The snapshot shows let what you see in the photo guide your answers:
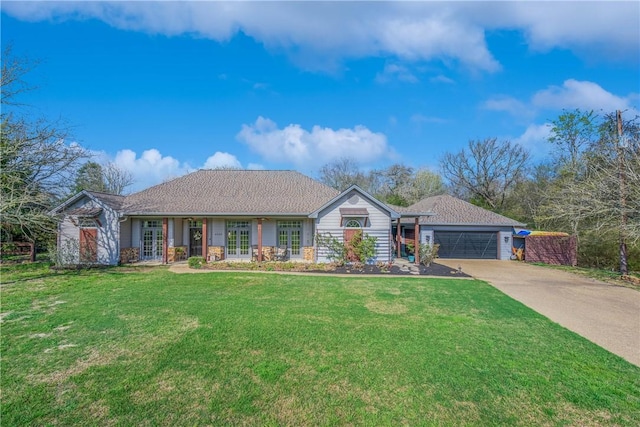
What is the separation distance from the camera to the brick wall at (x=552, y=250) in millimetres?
19219

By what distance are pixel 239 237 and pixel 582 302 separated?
1606 centimetres

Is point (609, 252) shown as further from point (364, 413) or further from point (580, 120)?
Result: point (364, 413)

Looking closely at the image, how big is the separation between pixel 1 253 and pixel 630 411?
29.3 meters

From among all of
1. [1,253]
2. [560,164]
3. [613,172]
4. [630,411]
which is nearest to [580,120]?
[560,164]

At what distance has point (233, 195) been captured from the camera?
19672mm

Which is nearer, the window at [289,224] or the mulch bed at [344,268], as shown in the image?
the mulch bed at [344,268]

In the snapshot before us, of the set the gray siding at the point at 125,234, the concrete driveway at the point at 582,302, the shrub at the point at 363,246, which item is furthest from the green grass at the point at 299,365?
the gray siding at the point at 125,234

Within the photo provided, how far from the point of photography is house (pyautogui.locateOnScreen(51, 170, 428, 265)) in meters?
17.0

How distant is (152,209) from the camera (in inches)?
679

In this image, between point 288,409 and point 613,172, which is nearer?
point 288,409

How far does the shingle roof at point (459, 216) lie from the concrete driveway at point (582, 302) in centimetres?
583

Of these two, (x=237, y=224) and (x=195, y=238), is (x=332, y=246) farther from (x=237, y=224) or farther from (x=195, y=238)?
(x=195, y=238)

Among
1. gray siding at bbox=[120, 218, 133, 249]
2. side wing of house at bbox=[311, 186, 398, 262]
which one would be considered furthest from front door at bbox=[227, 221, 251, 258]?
gray siding at bbox=[120, 218, 133, 249]

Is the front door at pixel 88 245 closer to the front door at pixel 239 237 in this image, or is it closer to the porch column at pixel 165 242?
the porch column at pixel 165 242
